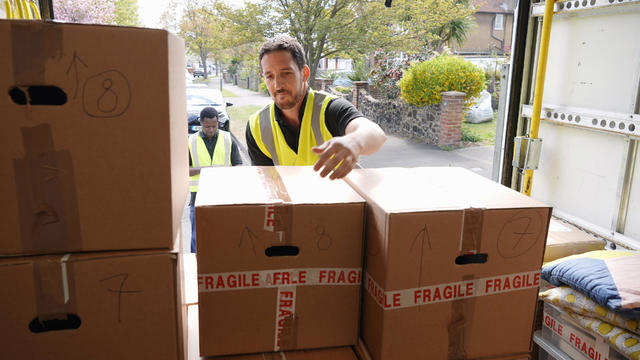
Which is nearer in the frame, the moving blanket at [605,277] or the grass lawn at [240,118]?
the moving blanket at [605,277]

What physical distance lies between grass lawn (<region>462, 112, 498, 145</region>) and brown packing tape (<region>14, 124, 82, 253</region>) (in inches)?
417

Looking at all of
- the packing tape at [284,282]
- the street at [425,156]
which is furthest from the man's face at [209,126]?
the street at [425,156]

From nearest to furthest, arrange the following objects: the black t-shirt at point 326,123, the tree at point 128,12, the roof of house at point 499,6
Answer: the black t-shirt at point 326,123
the tree at point 128,12
the roof of house at point 499,6

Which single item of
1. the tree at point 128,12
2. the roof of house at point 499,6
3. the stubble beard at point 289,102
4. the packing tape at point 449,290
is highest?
the roof of house at point 499,6

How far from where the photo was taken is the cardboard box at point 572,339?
173 cm

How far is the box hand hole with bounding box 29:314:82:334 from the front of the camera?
0.97 metres

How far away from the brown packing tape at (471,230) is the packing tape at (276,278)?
0.26 metres

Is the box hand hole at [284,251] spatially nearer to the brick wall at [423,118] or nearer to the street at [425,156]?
the street at [425,156]

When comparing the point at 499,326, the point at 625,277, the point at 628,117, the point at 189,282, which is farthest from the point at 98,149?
the point at 628,117

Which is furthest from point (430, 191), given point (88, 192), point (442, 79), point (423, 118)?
point (423, 118)

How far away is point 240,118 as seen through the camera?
13242mm

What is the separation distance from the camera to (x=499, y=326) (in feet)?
3.90

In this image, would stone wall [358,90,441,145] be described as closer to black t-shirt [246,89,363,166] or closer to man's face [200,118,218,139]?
man's face [200,118,218,139]

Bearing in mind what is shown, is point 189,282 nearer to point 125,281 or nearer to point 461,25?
point 125,281
